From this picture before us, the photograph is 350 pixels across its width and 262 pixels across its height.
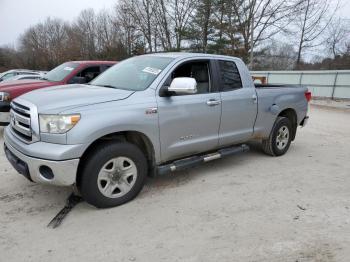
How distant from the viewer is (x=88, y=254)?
2.77 metres

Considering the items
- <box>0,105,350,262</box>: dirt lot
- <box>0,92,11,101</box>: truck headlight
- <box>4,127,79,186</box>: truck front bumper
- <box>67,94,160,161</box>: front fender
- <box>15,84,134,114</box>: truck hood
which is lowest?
<box>0,105,350,262</box>: dirt lot

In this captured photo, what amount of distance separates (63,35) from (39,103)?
62060 mm

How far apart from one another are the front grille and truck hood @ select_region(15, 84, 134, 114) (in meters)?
0.14

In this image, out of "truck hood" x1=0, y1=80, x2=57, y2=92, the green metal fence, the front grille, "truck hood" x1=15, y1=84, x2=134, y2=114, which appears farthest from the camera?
the green metal fence

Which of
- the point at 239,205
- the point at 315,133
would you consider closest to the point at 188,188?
the point at 239,205

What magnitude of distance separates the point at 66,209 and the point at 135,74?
1.94m

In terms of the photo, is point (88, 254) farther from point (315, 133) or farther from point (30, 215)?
point (315, 133)

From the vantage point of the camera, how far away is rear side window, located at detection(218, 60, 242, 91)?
4.67 metres

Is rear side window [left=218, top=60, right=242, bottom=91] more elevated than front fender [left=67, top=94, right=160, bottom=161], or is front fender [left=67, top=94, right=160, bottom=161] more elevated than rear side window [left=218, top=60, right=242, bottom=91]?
rear side window [left=218, top=60, right=242, bottom=91]

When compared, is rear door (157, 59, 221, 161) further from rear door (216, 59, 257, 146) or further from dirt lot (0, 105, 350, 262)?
dirt lot (0, 105, 350, 262)

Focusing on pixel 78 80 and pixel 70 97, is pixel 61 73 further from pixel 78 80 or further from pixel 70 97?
pixel 70 97

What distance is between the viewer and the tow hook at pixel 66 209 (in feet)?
10.7

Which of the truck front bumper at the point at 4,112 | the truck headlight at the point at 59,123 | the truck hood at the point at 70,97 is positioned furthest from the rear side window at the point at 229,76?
the truck front bumper at the point at 4,112

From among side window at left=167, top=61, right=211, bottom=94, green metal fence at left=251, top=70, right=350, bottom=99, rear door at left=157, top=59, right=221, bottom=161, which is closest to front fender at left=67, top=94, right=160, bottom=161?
rear door at left=157, top=59, right=221, bottom=161
